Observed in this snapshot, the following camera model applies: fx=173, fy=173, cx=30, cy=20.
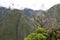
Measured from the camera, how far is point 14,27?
8188 cm

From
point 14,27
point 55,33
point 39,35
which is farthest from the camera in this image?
point 14,27

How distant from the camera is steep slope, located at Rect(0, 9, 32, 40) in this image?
249ft

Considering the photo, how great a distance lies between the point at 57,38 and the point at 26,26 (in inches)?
2621

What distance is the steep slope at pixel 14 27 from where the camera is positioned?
7600 cm

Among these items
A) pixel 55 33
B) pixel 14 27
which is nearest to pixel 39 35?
pixel 55 33

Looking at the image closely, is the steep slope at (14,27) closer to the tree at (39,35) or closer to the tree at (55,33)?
the tree at (39,35)

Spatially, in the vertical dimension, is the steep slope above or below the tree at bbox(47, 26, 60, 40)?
below

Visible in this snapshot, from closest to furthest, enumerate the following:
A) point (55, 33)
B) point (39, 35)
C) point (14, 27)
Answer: point (39, 35), point (55, 33), point (14, 27)

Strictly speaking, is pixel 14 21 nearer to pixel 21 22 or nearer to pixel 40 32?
pixel 21 22

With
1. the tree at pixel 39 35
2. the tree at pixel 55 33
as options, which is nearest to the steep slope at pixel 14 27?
the tree at pixel 39 35

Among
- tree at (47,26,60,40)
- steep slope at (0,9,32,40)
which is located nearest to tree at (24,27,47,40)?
tree at (47,26,60,40)

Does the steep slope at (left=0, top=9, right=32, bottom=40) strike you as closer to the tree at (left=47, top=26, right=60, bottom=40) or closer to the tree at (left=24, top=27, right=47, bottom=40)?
the tree at (left=24, top=27, right=47, bottom=40)

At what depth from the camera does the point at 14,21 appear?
3337 inches

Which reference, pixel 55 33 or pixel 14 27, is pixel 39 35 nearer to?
pixel 55 33
